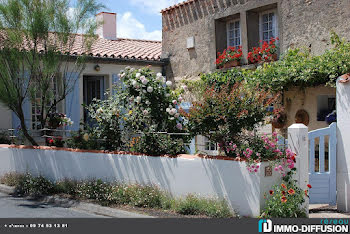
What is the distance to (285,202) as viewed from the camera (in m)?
6.71

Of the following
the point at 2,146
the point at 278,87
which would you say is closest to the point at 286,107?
the point at 278,87

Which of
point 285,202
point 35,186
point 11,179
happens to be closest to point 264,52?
point 285,202

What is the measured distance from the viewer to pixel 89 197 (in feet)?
29.1

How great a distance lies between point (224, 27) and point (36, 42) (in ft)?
17.9

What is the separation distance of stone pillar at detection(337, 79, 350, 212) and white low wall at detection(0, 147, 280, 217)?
1.32m

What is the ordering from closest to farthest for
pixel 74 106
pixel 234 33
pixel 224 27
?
pixel 234 33 → pixel 224 27 → pixel 74 106

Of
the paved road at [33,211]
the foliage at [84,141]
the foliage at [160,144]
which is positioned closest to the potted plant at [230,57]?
the foliage at [160,144]

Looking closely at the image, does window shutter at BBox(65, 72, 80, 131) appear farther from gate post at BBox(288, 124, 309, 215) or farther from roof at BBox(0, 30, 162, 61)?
gate post at BBox(288, 124, 309, 215)

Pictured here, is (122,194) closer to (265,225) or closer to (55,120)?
(265,225)

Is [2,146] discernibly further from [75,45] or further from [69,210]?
[69,210]

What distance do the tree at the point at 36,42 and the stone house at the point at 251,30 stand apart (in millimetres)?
3727

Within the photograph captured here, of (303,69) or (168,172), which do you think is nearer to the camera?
(168,172)

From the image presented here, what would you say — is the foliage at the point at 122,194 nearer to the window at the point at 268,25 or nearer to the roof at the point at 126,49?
the roof at the point at 126,49

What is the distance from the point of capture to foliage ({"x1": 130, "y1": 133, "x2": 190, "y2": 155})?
8336mm
